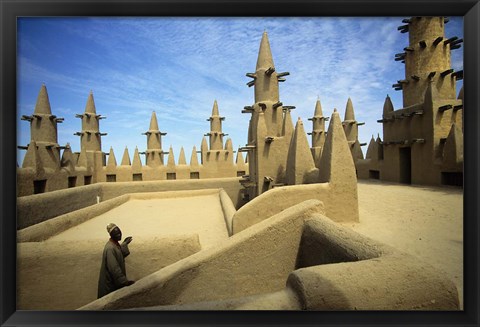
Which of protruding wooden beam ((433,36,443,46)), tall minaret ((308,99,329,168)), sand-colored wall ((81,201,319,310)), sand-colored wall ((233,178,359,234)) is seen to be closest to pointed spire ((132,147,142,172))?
sand-colored wall ((233,178,359,234))

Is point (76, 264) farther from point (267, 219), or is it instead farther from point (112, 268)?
point (267, 219)

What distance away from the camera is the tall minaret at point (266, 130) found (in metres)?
10.5

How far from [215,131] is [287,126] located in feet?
41.3

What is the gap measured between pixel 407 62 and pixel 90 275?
19.3 m

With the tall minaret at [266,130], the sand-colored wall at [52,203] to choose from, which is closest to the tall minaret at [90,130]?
the sand-colored wall at [52,203]

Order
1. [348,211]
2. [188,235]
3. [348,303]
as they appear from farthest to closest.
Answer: [348,211], [188,235], [348,303]

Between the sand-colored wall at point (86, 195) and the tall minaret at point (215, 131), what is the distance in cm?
713

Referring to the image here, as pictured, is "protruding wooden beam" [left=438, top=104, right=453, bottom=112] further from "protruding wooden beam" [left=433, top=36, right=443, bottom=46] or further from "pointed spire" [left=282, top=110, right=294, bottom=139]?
"pointed spire" [left=282, top=110, right=294, bottom=139]

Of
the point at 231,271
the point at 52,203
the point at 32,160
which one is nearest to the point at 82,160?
the point at 32,160

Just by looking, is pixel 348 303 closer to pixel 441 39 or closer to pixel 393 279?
pixel 393 279

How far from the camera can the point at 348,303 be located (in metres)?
2.35

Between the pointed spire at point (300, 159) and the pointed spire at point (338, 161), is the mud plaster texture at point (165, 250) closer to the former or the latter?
the pointed spire at point (338, 161)
